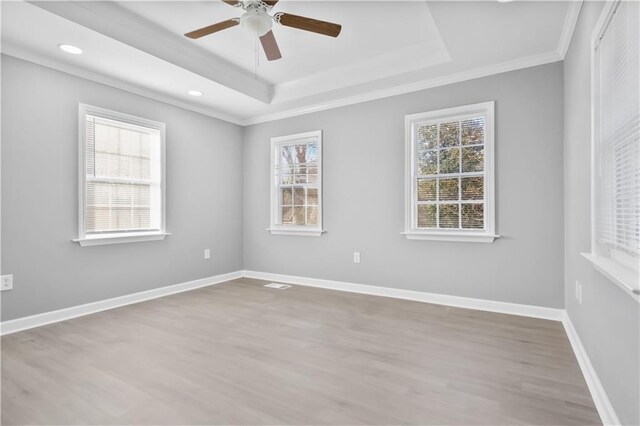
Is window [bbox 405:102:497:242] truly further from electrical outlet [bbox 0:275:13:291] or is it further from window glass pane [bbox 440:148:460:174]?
electrical outlet [bbox 0:275:13:291]

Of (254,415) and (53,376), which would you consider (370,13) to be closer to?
(254,415)

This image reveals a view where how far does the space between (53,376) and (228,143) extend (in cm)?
374

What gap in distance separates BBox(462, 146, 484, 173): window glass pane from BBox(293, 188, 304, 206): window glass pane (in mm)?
2224

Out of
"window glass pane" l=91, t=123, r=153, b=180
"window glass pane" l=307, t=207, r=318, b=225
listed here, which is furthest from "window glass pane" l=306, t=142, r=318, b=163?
"window glass pane" l=91, t=123, r=153, b=180

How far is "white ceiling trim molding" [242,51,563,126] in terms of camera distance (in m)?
3.29

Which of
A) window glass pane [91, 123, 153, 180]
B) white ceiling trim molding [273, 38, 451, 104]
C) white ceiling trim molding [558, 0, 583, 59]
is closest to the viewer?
white ceiling trim molding [558, 0, 583, 59]

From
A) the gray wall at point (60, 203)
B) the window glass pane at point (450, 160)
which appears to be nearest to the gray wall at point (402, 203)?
the window glass pane at point (450, 160)

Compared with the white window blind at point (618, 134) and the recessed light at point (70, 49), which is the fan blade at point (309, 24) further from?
the recessed light at point (70, 49)

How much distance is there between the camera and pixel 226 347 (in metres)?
2.63

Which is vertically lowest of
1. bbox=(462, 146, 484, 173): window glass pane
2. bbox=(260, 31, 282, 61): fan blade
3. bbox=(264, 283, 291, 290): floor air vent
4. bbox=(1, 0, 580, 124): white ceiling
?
bbox=(264, 283, 291, 290): floor air vent

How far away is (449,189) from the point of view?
3.82 m

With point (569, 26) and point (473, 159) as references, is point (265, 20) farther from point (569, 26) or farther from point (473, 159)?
point (473, 159)

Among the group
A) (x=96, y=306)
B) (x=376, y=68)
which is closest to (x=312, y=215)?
Answer: (x=376, y=68)

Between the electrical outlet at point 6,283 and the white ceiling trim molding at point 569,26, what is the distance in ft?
16.3
